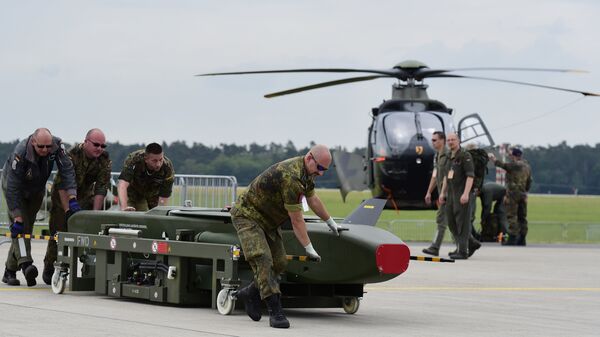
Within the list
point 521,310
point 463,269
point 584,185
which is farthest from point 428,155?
point 584,185

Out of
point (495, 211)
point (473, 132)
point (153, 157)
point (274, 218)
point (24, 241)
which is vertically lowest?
point (495, 211)

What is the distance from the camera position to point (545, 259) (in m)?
22.9

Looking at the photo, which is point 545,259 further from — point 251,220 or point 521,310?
point 251,220

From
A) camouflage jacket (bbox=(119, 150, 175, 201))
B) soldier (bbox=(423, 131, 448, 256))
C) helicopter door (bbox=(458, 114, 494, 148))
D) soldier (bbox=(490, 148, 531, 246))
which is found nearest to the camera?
camouflage jacket (bbox=(119, 150, 175, 201))

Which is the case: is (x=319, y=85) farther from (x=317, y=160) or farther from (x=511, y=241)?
(x=317, y=160)

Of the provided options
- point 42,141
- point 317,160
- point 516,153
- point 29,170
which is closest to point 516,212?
point 516,153

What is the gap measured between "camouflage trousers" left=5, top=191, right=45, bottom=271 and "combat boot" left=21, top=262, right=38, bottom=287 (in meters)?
0.05

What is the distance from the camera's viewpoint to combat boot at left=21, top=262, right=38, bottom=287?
14.0m

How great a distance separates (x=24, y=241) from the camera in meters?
14.2

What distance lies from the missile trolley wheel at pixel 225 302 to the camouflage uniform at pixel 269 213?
47 cm

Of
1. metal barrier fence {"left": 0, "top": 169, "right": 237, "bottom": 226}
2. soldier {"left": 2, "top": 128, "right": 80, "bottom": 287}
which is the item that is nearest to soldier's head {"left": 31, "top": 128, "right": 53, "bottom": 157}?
soldier {"left": 2, "top": 128, "right": 80, "bottom": 287}

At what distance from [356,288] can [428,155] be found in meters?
17.2

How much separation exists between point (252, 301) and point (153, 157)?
3276mm

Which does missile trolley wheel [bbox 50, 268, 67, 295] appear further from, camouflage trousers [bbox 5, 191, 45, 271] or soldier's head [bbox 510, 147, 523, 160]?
soldier's head [bbox 510, 147, 523, 160]
